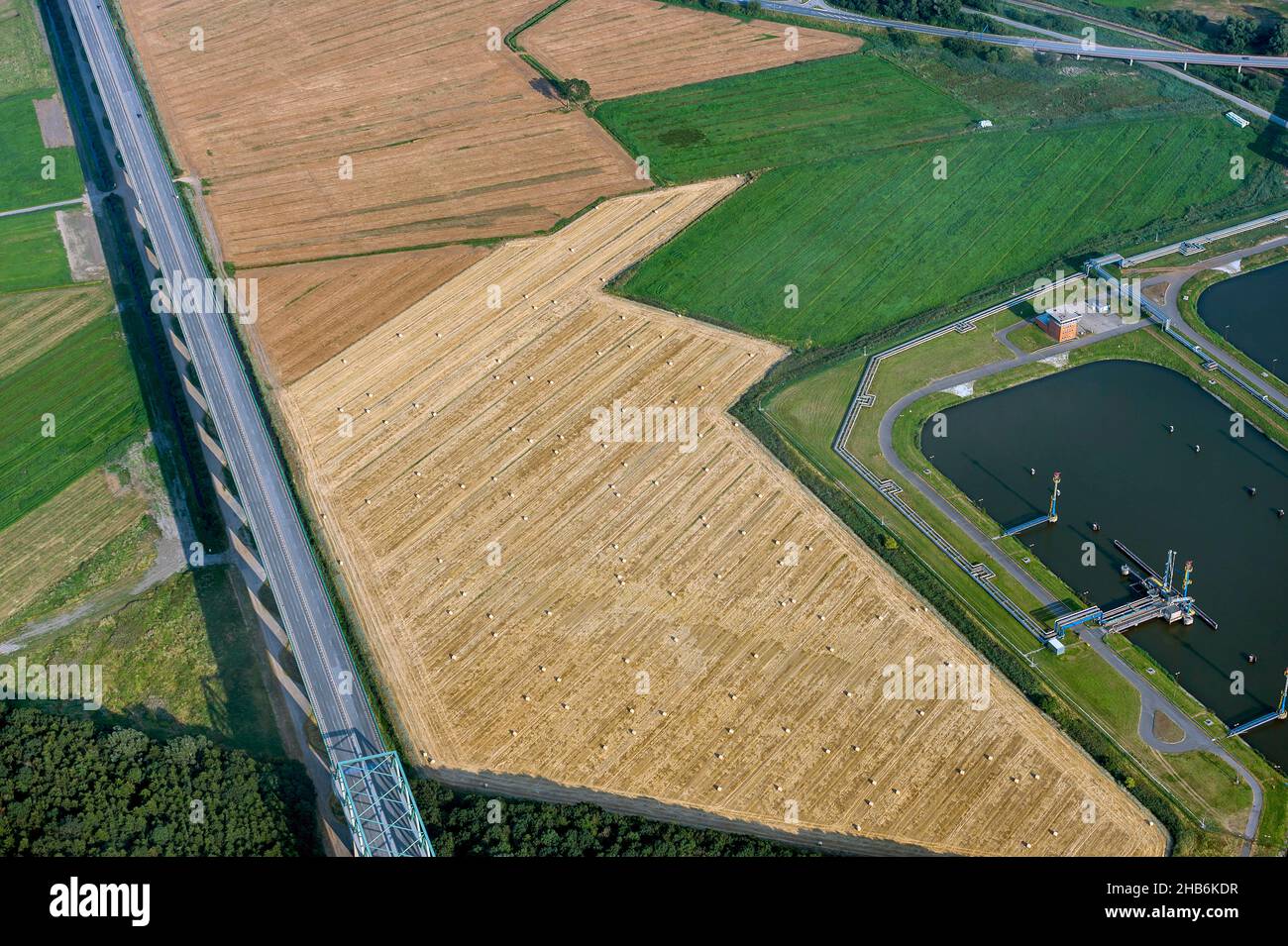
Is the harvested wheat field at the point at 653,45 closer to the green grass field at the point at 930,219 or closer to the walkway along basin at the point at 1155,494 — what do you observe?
the green grass field at the point at 930,219

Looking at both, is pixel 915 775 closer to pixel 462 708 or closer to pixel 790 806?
pixel 790 806

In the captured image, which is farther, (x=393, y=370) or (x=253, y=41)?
(x=253, y=41)

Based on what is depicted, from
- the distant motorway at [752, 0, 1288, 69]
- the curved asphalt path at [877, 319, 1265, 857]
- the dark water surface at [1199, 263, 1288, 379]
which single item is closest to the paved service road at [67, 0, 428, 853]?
the curved asphalt path at [877, 319, 1265, 857]

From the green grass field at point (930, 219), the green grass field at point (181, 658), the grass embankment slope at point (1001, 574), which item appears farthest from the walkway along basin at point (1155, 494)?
the green grass field at point (181, 658)

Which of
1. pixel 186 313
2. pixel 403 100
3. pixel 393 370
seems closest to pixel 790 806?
pixel 393 370

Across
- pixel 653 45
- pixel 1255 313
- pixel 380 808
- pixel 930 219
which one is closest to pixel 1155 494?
pixel 1255 313

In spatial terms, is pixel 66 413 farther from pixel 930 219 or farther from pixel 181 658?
pixel 930 219
